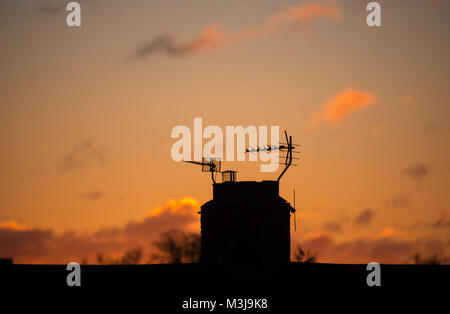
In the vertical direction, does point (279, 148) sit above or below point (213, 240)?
above

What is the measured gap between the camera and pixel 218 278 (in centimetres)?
4450
